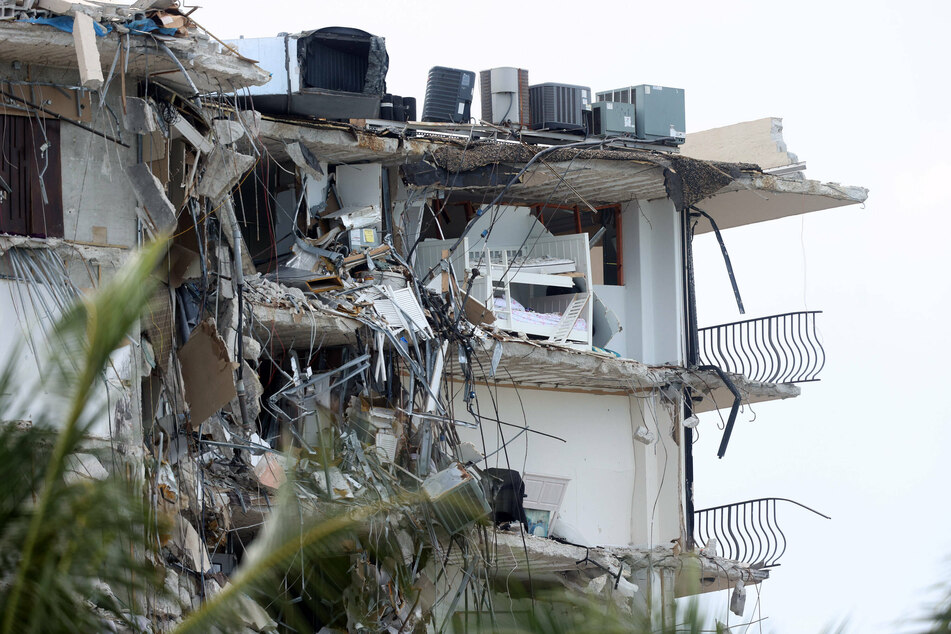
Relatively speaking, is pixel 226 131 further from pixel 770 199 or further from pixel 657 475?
pixel 770 199

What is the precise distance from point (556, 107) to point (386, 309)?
4594 millimetres

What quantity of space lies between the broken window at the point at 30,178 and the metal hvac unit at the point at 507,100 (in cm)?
793

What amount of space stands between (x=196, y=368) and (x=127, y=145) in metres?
2.05

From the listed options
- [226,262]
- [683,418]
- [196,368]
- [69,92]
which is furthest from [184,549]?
[683,418]

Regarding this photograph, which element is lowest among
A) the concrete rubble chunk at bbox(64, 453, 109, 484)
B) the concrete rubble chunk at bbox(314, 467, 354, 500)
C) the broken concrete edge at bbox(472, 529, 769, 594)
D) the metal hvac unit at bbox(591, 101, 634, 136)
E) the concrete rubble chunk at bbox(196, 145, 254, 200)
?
the broken concrete edge at bbox(472, 529, 769, 594)

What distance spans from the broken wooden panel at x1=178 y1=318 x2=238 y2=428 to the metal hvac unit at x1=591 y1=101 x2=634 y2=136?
791 centimetres

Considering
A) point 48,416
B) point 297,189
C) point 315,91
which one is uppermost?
point 315,91

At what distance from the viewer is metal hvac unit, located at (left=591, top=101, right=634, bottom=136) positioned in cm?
1744

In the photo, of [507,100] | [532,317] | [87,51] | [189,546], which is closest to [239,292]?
[189,546]

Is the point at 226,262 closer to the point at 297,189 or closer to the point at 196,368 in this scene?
the point at 196,368

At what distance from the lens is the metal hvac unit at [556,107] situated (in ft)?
56.2

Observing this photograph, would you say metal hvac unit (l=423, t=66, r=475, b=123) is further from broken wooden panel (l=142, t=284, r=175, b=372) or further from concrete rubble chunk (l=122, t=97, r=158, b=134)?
concrete rubble chunk (l=122, t=97, r=158, b=134)

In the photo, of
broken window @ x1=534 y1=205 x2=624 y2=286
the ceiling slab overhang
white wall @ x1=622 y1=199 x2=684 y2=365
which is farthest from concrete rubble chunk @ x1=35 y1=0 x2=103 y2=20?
white wall @ x1=622 y1=199 x2=684 y2=365

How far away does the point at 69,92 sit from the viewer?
34.2ft
